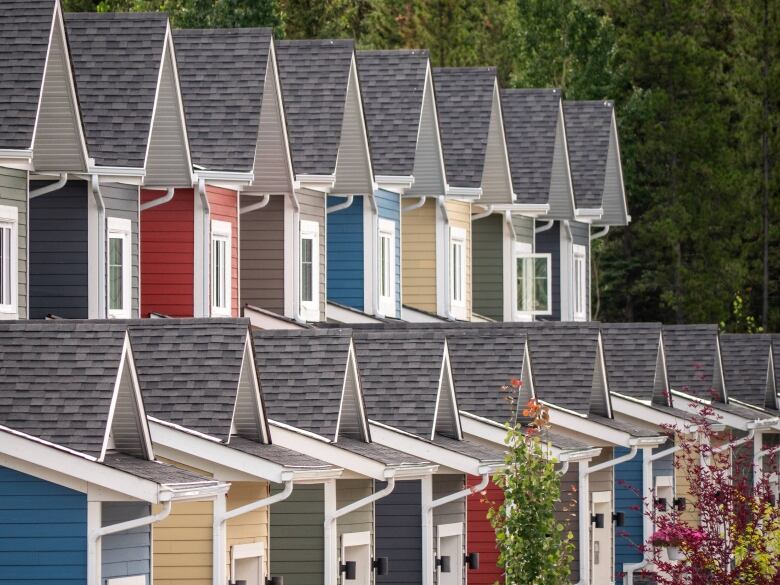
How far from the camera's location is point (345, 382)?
24.4m

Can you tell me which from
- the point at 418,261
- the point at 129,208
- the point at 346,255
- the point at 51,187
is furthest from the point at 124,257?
the point at 418,261

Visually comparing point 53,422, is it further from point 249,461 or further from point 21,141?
point 21,141

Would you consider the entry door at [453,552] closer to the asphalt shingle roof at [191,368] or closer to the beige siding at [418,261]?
the asphalt shingle roof at [191,368]

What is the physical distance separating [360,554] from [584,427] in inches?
296

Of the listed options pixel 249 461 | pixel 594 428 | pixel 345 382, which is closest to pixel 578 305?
pixel 594 428

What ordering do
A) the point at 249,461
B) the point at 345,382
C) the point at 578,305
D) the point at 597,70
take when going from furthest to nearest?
1. the point at 597,70
2. the point at 578,305
3. the point at 345,382
4. the point at 249,461

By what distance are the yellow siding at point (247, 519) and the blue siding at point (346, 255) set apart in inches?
449

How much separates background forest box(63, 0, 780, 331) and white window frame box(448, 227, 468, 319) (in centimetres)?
2490

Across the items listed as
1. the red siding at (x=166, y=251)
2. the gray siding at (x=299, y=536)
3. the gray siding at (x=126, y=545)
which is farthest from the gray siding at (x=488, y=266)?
the gray siding at (x=126, y=545)

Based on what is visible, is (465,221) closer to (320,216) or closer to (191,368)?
(320,216)

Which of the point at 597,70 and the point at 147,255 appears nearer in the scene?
the point at 147,255

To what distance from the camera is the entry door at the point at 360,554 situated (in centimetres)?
2555

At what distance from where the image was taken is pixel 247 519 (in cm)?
2283

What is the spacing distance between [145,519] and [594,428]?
15.0m
